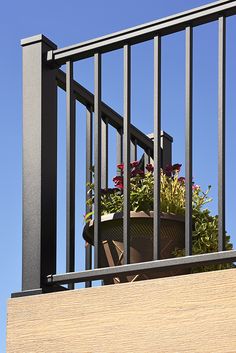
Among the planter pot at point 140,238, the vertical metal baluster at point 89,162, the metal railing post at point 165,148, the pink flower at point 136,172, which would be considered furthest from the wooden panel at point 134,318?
the metal railing post at point 165,148

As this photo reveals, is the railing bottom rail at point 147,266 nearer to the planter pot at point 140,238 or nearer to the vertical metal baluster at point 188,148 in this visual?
the vertical metal baluster at point 188,148

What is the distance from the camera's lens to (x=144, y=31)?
3.73 m

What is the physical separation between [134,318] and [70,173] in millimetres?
727

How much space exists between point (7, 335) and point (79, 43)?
4.18ft

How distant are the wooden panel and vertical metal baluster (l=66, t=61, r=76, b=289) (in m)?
0.21

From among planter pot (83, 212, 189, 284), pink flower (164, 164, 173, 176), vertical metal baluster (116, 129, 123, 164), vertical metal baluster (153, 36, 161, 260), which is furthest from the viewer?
vertical metal baluster (116, 129, 123, 164)

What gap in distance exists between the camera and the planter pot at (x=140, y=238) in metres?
3.97

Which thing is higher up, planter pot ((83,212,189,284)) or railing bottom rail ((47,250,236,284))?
planter pot ((83,212,189,284))

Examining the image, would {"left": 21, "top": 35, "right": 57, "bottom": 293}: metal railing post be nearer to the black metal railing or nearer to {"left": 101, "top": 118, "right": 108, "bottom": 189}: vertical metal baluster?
the black metal railing

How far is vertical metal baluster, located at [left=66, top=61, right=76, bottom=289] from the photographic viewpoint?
12.3 feet

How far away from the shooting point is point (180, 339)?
3318 millimetres

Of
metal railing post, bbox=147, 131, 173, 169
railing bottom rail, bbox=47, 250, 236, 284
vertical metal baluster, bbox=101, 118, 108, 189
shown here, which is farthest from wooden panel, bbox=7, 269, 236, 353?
metal railing post, bbox=147, 131, 173, 169

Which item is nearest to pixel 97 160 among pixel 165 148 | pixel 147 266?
Result: pixel 147 266

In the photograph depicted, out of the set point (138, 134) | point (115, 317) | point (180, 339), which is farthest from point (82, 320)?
point (138, 134)
